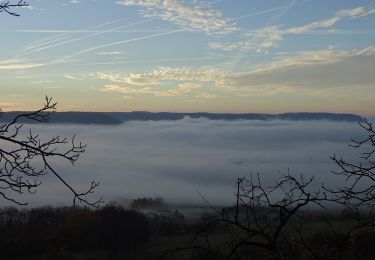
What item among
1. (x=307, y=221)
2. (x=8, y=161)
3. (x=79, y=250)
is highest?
(x=8, y=161)

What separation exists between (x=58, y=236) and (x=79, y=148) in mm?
80969

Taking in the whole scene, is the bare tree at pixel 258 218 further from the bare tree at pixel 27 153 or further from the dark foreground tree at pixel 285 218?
the bare tree at pixel 27 153

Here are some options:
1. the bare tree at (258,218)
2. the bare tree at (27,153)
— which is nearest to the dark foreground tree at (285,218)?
the bare tree at (258,218)

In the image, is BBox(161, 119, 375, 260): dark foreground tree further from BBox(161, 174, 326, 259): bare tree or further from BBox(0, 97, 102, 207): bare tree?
BBox(0, 97, 102, 207): bare tree

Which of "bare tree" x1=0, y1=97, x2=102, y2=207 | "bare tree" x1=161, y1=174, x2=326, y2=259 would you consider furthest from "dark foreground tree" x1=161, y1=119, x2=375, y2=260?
"bare tree" x1=0, y1=97, x2=102, y2=207

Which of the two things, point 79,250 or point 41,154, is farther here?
point 79,250

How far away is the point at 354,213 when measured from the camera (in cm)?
473

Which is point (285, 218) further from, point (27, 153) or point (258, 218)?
point (27, 153)

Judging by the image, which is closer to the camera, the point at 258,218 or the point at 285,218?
the point at 285,218

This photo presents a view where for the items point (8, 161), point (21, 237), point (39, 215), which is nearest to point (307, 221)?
point (8, 161)

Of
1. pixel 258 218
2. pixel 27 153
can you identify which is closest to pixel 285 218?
pixel 258 218

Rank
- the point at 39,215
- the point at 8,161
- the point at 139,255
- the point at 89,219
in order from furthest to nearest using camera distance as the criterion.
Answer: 1. the point at 39,215
2. the point at 89,219
3. the point at 139,255
4. the point at 8,161

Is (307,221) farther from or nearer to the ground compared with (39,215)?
farther from the ground

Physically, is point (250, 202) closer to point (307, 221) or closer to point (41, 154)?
point (307, 221)
